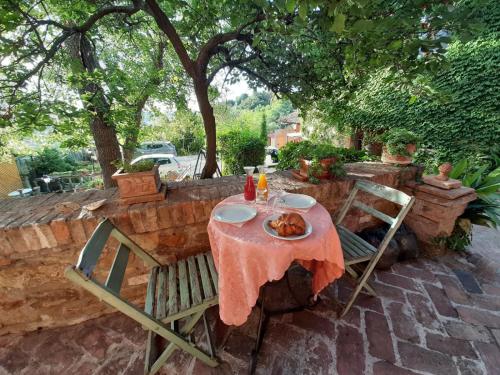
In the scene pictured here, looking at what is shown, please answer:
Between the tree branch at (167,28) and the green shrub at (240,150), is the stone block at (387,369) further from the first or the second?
the green shrub at (240,150)

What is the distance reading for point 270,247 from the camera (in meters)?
1.14

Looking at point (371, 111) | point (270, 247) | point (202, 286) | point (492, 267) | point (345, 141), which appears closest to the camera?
point (270, 247)

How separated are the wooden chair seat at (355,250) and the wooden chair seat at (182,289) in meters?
1.07

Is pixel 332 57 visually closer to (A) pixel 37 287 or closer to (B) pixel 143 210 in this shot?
(B) pixel 143 210

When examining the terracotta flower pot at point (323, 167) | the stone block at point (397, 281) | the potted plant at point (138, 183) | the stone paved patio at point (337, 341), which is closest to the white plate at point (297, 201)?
the terracotta flower pot at point (323, 167)

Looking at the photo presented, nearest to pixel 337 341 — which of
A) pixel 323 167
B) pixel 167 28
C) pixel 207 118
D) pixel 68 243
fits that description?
pixel 323 167

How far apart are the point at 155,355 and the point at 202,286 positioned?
62 cm

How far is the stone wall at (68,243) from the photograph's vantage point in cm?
153

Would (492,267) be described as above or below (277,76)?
below

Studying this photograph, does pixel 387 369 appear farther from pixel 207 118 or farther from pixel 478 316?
pixel 207 118

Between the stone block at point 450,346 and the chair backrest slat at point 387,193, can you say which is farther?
the chair backrest slat at point 387,193

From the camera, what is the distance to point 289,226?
1218mm

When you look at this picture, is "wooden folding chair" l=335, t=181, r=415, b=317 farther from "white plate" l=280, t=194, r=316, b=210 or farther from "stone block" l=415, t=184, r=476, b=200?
"stone block" l=415, t=184, r=476, b=200

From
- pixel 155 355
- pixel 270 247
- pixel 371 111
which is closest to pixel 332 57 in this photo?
pixel 270 247
